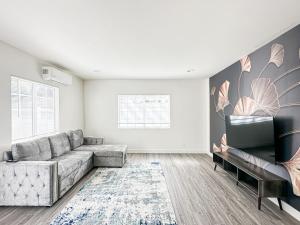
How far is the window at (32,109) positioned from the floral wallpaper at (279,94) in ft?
14.3

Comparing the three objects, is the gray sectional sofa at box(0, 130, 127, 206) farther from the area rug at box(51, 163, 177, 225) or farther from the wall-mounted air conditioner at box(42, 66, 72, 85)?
the wall-mounted air conditioner at box(42, 66, 72, 85)

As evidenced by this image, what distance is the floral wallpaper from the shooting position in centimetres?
263

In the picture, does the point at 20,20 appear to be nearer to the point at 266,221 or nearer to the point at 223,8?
the point at 223,8

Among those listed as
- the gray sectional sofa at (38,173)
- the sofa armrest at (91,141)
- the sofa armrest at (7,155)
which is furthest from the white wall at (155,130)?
the sofa armrest at (7,155)

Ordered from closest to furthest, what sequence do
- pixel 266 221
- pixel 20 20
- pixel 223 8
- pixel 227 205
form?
pixel 223 8
pixel 20 20
pixel 266 221
pixel 227 205

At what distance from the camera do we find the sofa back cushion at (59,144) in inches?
165

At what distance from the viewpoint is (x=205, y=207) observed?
2945 mm

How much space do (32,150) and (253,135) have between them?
384 cm

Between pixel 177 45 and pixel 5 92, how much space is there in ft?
9.57

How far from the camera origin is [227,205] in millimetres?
2998

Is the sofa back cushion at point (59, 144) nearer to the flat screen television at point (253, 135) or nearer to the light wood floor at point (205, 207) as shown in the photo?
the light wood floor at point (205, 207)

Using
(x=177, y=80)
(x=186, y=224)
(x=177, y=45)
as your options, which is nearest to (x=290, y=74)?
(x=177, y=45)

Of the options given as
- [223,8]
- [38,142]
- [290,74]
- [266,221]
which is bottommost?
[266,221]

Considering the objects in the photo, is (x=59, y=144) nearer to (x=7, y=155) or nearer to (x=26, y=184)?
(x=7, y=155)
